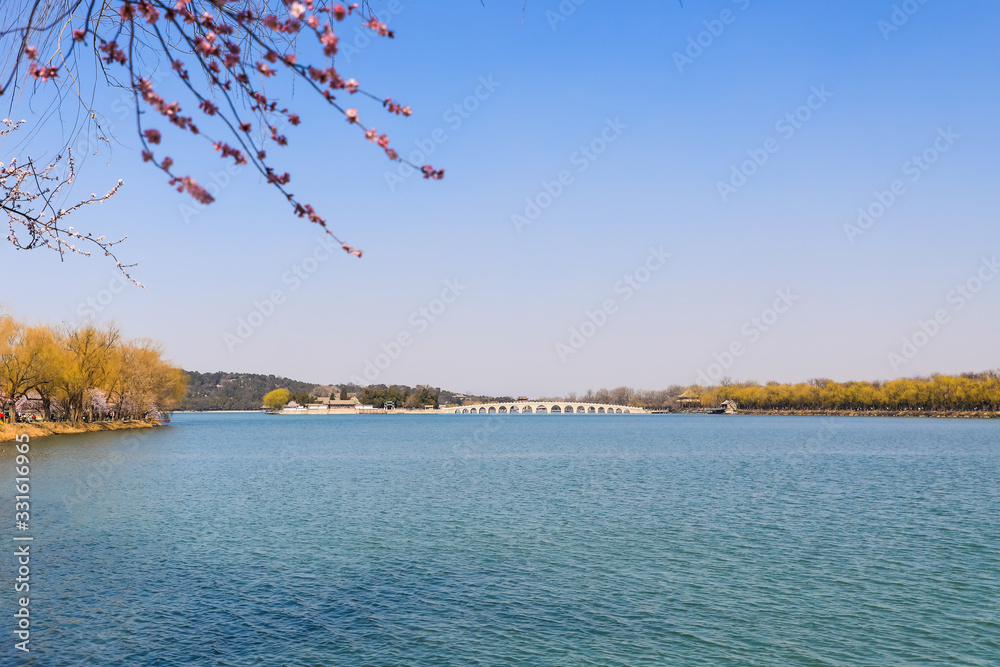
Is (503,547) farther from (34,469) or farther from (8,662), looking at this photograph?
(34,469)

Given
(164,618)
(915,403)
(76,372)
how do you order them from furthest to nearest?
(915,403)
(76,372)
(164,618)

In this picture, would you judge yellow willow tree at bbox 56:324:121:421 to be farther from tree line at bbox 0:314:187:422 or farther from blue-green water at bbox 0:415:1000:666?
A: blue-green water at bbox 0:415:1000:666

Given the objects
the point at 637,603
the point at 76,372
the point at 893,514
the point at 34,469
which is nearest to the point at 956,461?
the point at 893,514

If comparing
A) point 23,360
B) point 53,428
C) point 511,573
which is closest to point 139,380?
point 53,428

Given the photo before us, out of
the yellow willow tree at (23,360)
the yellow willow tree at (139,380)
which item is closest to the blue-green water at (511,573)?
the yellow willow tree at (23,360)

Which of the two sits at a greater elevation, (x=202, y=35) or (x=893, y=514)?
(x=202, y=35)

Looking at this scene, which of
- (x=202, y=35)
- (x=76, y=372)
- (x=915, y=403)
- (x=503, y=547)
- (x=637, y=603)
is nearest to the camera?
(x=202, y=35)

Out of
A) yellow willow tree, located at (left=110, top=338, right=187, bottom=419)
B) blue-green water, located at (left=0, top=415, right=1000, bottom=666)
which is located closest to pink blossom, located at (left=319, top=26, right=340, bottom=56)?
blue-green water, located at (left=0, top=415, right=1000, bottom=666)

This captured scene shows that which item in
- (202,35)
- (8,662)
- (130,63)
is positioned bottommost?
(8,662)

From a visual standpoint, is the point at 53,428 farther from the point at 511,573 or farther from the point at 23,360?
the point at 511,573

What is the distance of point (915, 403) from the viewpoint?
190 metres

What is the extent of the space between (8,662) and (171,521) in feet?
47.8

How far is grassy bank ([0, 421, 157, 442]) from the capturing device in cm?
6831

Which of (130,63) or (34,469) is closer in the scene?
(130,63)
